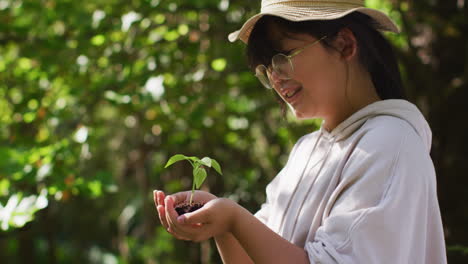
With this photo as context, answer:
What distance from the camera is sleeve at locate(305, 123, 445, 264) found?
146cm

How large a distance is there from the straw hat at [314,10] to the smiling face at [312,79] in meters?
0.08

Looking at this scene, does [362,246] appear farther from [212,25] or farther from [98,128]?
[98,128]

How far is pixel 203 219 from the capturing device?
157cm

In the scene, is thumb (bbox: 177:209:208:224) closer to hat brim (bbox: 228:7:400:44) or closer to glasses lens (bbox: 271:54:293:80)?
glasses lens (bbox: 271:54:293:80)

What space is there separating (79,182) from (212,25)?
1.53 metres

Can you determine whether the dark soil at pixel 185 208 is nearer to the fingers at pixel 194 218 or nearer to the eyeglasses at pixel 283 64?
the fingers at pixel 194 218

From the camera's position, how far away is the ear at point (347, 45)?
1775 mm

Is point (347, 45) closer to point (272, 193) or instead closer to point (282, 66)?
point (282, 66)

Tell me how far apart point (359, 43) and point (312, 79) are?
0.66ft

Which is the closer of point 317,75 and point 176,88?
point 317,75

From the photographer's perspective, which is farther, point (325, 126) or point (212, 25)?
point (212, 25)

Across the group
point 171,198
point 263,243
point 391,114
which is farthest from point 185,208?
point 391,114

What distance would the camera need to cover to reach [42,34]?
414 centimetres

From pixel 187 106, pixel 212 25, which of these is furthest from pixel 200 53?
pixel 187 106
